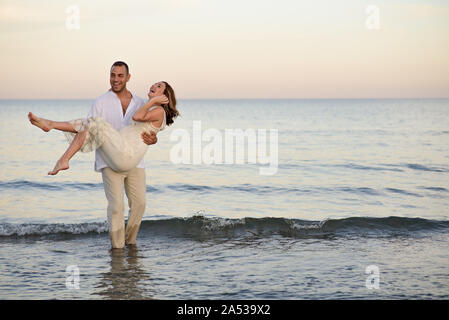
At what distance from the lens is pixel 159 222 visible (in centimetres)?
912

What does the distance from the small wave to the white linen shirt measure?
2254mm

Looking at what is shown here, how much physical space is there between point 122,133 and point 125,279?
168 centimetres

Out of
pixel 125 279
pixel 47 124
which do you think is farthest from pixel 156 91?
pixel 125 279

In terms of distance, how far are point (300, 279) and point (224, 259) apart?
1.23 m

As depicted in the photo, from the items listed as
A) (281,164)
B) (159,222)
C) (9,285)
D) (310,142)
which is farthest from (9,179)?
(310,142)

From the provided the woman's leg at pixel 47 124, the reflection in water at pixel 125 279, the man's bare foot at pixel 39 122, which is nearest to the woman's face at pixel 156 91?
the woman's leg at pixel 47 124

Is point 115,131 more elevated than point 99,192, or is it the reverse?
point 115,131

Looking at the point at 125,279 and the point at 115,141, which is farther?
the point at 115,141

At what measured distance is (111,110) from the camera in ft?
21.9

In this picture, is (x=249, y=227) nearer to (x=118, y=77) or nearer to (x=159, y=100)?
(x=159, y=100)

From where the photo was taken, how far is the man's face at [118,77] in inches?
257

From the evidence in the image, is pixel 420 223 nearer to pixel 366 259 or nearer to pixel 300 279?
pixel 366 259
